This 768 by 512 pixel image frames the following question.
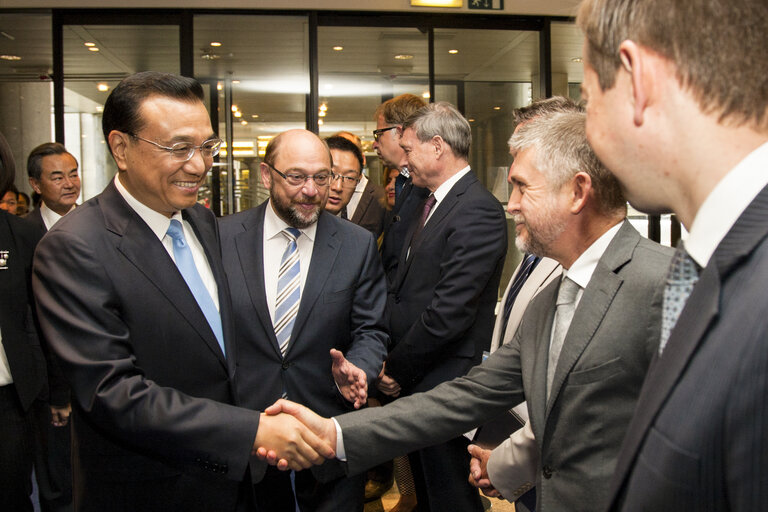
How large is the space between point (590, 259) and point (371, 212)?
2.86 m

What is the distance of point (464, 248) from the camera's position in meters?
2.81

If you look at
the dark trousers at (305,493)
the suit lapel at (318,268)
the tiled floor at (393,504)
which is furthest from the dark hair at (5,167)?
the tiled floor at (393,504)

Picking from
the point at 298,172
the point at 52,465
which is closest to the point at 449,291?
the point at 298,172

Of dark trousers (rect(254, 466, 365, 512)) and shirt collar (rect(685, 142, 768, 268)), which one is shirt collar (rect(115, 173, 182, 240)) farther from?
shirt collar (rect(685, 142, 768, 268))

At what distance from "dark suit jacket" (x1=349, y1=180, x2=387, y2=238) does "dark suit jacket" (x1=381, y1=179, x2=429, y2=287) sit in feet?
2.08

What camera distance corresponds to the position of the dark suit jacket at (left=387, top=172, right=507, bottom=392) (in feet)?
9.19

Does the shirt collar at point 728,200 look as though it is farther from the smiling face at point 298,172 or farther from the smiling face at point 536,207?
the smiling face at point 298,172

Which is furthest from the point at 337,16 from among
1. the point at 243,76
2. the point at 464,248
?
the point at 464,248

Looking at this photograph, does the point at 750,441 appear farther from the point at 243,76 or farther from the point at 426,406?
the point at 243,76

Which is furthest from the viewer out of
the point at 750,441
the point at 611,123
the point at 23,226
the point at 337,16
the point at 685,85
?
the point at 337,16

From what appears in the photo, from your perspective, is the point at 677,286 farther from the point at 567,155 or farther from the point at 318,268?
the point at 318,268

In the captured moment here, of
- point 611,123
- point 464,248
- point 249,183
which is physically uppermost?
point 249,183

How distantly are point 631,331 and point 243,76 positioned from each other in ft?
19.3

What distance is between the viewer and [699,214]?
2.71 ft
